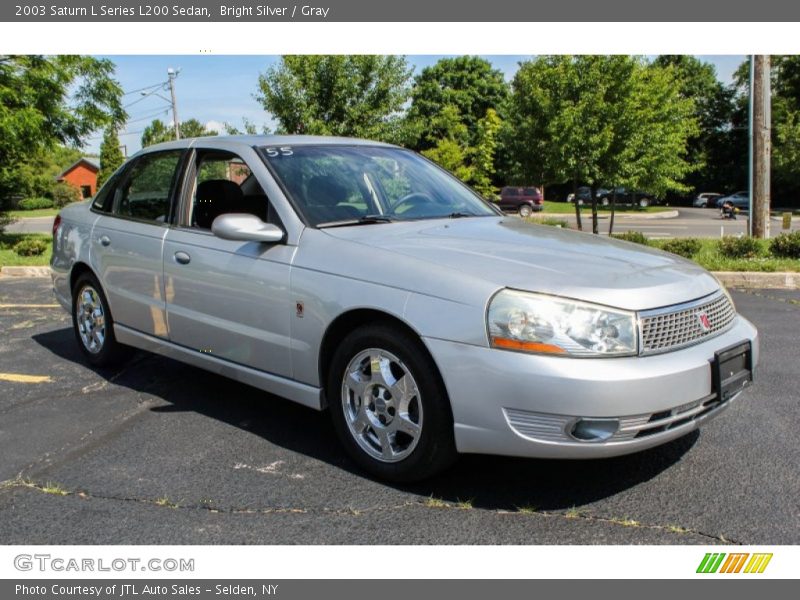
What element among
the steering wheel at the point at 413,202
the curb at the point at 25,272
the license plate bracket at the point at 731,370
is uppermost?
the steering wheel at the point at 413,202

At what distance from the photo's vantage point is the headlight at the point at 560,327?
2.98 metres

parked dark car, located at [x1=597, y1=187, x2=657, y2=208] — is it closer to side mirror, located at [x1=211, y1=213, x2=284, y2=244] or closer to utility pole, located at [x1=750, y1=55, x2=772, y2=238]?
utility pole, located at [x1=750, y1=55, x2=772, y2=238]

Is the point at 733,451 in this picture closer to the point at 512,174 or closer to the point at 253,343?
the point at 253,343

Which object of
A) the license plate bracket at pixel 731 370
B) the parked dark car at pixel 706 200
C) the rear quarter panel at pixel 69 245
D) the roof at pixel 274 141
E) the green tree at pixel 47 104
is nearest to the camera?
the license plate bracket at pixel 731 370

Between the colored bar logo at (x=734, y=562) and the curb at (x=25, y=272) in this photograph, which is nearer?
the colored bar logo at (x=734, y=562)

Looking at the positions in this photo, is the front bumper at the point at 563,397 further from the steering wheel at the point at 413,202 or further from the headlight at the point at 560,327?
the steering wheel at the point at 413,202

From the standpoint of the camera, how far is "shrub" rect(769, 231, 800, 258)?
10602 millimetres

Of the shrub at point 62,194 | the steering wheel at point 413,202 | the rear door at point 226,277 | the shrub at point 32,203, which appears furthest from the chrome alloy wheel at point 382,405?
the shrub at point 32,203

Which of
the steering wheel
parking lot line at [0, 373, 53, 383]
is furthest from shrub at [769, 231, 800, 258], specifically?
parking lot line at [0, 373, 53, 383]

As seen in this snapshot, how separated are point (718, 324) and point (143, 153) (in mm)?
4087

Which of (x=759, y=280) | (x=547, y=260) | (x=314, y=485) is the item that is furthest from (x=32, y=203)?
(x=547, y=260)

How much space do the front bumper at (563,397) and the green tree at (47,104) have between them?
1560 centimetres

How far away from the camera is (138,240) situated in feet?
16.2

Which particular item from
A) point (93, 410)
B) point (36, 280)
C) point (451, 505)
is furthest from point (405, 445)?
point (36, 280)
